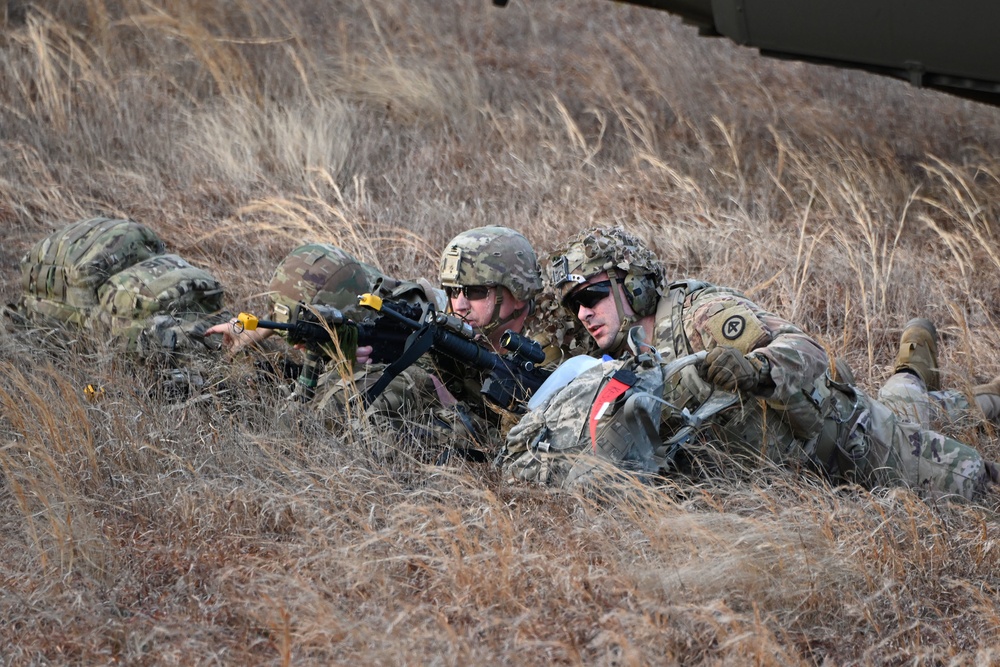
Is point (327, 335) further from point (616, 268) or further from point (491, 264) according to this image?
point (616, 268)

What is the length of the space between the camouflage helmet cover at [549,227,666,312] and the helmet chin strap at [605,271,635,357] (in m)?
0.04

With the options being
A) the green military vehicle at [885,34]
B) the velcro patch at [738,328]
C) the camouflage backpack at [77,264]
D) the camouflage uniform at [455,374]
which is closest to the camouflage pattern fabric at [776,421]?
the velcro patch at [738,328]

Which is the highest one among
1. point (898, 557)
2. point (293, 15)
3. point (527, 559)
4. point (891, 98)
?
point (293, 15)

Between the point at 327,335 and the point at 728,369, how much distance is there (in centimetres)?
173

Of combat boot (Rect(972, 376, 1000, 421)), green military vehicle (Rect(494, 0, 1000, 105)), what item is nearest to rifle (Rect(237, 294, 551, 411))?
combat boot (Rect(972, 376, 1000, 421))

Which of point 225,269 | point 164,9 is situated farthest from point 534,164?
point 164,9

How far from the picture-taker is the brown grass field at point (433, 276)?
3.40 metres

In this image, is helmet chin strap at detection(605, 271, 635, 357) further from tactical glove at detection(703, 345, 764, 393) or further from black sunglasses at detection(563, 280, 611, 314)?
tactical glove at detection(703, 345, 764, 393)

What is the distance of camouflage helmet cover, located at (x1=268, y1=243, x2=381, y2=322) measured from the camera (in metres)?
5.33

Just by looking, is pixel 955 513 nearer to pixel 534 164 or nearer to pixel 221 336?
pixel 221 336

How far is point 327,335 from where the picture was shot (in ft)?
15.6

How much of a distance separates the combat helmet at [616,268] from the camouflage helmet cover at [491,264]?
0.95 feet

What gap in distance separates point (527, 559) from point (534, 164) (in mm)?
5266

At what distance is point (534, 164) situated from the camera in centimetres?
845
